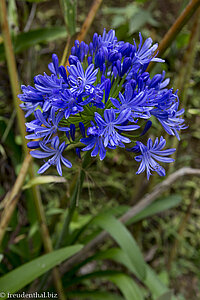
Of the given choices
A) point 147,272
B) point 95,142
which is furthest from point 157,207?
point 95,142

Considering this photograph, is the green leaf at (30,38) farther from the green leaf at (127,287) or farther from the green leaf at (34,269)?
the green leaf at (127,287)

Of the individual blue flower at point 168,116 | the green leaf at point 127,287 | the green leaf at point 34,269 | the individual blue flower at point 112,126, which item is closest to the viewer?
the individual blue flower at point 112,126

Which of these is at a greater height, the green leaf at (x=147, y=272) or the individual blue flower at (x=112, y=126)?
the individual blue flower at (x=112, y=126)

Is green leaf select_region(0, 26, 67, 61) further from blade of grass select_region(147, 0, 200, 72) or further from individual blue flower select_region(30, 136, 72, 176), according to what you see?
individual blue flower select_region(30, 136, 72, 176)

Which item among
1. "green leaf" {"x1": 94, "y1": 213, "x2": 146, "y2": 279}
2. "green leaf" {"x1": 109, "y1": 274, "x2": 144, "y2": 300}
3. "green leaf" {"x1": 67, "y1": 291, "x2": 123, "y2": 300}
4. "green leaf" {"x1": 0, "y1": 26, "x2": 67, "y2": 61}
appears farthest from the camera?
"green leaf" {"x1": 0, "y1": 26, "x2": 67, "y2": 61}

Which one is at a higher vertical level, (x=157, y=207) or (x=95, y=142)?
(x=95, y=142)

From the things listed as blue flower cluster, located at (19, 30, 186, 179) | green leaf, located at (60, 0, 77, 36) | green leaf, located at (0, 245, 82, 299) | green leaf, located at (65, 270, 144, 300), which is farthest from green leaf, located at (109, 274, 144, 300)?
green leaf, located at (60, 0, 77, 36)

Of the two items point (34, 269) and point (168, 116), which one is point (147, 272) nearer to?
point (34, 269)

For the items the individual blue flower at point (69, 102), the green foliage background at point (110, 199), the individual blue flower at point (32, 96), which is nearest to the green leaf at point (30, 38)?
the green foliage background at point (110, 199)
